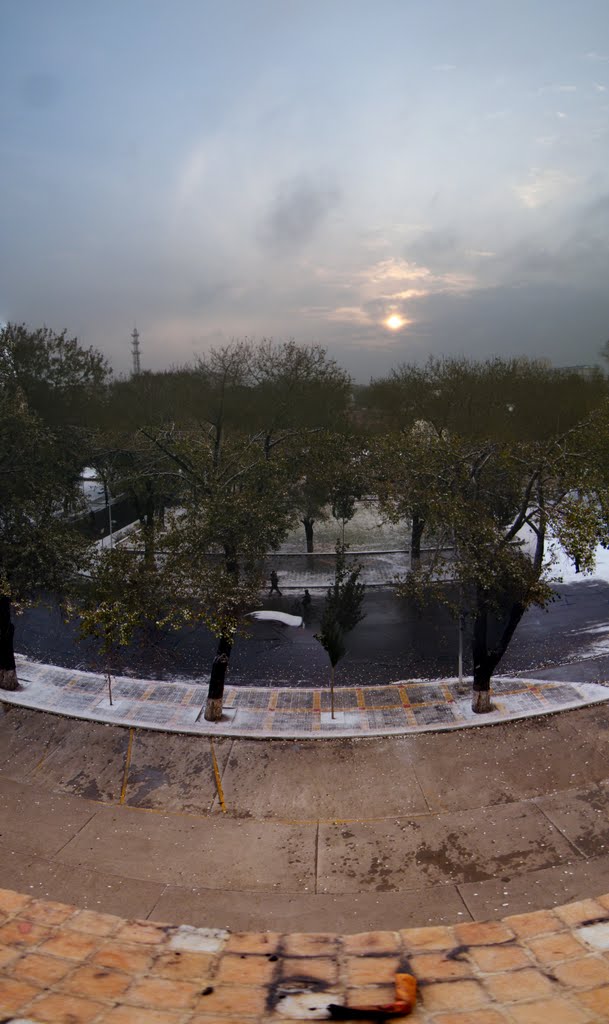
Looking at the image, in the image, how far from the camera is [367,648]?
56.5 feet

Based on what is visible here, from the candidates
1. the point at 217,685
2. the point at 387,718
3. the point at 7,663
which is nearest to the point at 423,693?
the point at 387,718

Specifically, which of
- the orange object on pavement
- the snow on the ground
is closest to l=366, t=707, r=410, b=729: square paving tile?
the orange object on pavement

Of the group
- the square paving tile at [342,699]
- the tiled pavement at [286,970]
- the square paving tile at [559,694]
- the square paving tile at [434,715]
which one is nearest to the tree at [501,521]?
the square paving tile at [434,715]

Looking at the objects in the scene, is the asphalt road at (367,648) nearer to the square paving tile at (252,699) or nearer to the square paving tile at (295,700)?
the square paving tile at (252,699)

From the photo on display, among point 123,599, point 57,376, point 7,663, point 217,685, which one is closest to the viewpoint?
point 123,599

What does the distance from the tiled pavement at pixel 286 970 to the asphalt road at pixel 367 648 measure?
9.91m

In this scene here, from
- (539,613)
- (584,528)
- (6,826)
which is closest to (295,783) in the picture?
(6,826)

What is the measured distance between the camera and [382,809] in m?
10.4

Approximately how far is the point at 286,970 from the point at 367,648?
13.7 meters

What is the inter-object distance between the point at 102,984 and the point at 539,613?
18.0 m

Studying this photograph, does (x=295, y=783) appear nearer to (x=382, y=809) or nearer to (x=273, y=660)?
(x=382, y=809)

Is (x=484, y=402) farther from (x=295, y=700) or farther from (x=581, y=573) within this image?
(x=295, y=700)

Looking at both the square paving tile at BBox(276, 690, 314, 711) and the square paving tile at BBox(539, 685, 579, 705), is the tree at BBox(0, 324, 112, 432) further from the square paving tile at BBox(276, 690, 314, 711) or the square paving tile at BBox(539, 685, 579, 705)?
the square paving tile at BBox(539, 685, 579, 705)

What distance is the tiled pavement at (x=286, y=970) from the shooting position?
124 inches
